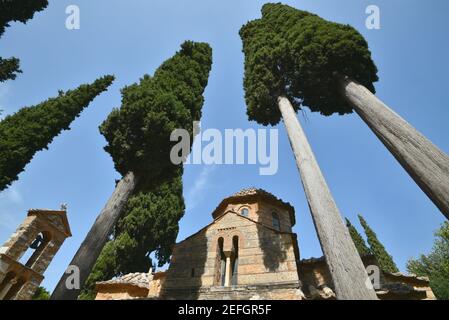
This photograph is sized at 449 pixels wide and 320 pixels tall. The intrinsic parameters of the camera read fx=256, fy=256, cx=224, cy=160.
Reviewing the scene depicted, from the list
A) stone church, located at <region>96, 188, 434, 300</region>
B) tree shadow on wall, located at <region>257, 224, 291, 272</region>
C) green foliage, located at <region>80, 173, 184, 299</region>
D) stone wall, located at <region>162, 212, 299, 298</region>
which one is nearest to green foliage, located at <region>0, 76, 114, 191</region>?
green foliage, located at <region>80, 173, 184, 299</region>

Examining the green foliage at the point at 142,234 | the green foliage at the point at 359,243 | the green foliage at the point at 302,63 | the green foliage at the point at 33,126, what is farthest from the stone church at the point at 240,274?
the green foliage at the point at 359,243

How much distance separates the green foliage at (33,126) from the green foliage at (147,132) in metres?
5.32

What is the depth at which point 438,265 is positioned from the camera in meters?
28.4

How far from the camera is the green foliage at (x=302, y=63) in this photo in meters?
8.91

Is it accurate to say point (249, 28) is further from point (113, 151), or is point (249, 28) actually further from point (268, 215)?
point (268, 215)

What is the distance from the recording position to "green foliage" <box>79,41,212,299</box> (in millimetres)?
8414

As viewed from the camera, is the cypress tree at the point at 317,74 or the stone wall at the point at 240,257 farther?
the stone wall at the point at 240,257

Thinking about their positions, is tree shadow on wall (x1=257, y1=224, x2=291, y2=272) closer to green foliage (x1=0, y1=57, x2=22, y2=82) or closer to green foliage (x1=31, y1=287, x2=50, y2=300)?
green foliage (x1=0, y1=57, x2=22, y2=82)

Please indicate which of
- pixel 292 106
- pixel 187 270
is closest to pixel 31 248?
pixel 187 270

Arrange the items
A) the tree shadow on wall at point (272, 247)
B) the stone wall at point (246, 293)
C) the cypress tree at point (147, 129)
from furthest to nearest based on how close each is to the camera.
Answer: the tree shadow on wall at point (272, 247), the stone wall at point (246, 293), the cypress tree at point (147, 129)

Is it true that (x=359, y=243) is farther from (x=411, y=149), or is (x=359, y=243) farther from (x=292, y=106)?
(x=411, y=149)

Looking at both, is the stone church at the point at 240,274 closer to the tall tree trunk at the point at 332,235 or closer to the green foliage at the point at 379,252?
the tall tree trunk at the point at 332,235

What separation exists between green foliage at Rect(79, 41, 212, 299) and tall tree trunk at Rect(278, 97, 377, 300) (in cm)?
449
